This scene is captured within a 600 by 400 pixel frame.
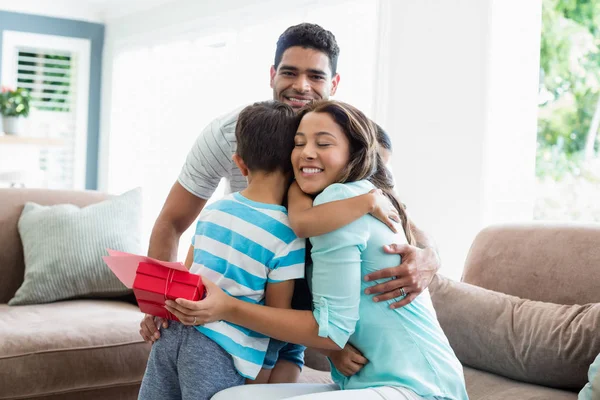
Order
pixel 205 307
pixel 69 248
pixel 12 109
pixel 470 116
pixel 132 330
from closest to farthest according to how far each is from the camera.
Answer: pixel 205 307 → pixel 132 330 → pixel 69 248 → pixel 470 116 → pixel 12 109

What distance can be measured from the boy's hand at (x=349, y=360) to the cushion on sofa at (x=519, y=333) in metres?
0.79

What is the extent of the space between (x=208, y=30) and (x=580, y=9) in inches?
206

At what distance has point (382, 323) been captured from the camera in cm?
142

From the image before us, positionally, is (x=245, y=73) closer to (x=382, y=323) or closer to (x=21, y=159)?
(x=21, y=159)

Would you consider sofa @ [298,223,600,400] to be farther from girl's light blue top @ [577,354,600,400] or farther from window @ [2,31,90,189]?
window @ [2,31,90,189]

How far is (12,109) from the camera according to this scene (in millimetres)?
6340

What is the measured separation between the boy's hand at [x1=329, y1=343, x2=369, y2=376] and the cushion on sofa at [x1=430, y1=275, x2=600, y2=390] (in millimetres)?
795

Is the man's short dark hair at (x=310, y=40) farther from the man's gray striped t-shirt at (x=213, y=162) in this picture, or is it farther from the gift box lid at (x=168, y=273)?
the gift box lid at (x=168, y=273)

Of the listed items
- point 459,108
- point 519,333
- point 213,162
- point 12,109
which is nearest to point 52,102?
point 12,109

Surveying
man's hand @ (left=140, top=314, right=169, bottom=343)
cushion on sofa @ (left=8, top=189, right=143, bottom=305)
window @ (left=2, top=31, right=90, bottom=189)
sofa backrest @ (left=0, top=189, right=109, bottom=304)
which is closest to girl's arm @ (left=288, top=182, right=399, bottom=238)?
man's hand @ (left=140, top=314, right=169, bottom=343)

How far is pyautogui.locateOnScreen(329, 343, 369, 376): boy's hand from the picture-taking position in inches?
56.7

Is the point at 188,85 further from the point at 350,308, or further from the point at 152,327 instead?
the point at 350,308

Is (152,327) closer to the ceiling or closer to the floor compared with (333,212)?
closer to the floor

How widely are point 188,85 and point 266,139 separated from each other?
4794mm
